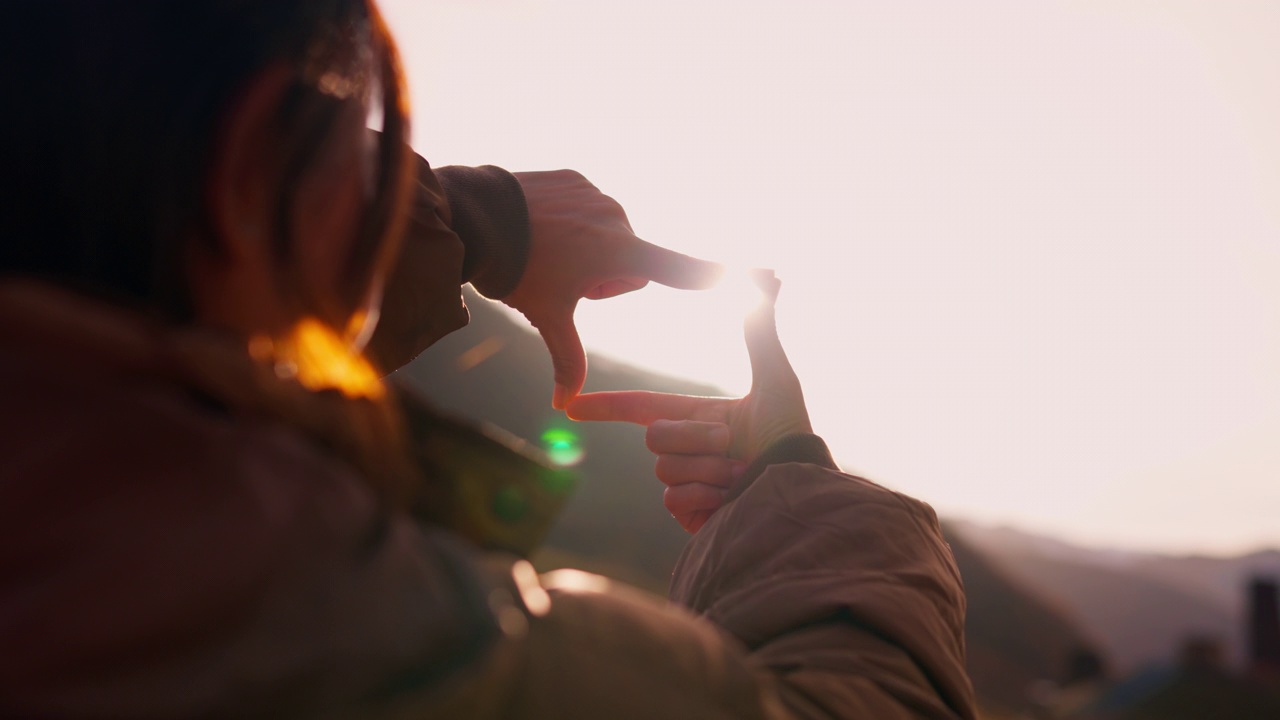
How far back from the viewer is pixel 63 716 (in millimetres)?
442

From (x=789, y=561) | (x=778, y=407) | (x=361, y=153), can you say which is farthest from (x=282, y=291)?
(x=778, y=407)

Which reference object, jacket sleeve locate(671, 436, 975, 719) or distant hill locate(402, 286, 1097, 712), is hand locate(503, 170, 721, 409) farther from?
distant hill locate(402, 286, 1097, 712)

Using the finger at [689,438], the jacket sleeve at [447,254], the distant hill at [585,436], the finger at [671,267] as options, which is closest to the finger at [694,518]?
the finger at [689,438]

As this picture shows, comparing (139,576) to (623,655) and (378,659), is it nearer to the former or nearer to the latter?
(378,659)

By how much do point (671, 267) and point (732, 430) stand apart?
369 mm

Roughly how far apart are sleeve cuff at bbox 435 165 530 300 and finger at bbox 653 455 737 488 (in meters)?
0.53

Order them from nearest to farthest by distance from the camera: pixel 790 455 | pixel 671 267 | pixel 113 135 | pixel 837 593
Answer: pixel 113 135 < pixel 837 593 < pixel 790 455 < pixel 671 267

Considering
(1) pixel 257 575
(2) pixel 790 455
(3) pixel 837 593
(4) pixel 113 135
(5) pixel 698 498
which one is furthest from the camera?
(5) pixel 698 498

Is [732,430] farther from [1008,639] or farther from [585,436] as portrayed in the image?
[1008,639]

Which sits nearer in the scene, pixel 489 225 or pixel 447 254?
pixel 447 254

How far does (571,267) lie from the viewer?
164 centimetres

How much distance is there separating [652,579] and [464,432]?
9754 mm

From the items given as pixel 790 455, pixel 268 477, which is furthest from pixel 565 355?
pixel 268 477

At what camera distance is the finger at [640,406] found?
1613 mm
